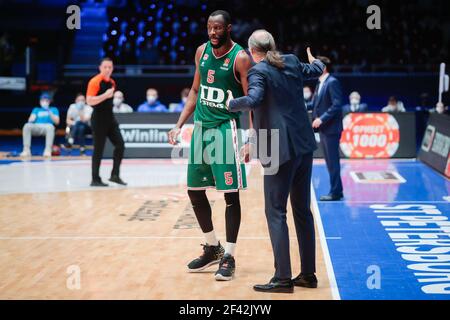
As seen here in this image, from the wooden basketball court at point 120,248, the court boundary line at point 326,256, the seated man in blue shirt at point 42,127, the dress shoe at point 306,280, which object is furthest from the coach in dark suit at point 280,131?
the seated man in blue shirt at point 42,127

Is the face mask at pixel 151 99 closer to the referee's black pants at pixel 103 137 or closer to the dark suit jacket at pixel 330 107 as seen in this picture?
the referee's black pants at pixel 103 137

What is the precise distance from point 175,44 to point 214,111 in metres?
19.5

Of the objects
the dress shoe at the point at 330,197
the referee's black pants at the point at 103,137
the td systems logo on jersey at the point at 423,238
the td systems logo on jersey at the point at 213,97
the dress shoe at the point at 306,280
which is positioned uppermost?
the td systems logo on jersey at the point at 213,97

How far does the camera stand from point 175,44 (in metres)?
26.0

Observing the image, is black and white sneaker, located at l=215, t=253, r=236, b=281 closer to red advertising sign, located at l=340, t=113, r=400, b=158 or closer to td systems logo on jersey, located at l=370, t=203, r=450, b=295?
td systems logo on jersey, located at l=370, t=203, r=450, b=295

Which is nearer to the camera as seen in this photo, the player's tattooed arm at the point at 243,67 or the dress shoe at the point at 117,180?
the player's tattooed arm at the point at 243,67

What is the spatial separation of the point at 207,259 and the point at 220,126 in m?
1.23

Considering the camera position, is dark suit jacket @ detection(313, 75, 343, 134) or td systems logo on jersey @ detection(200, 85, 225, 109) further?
dark suit jacket @ detection(313, 75, 343, 134)

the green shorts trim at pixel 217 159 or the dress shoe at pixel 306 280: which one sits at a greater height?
the green shorts trim at pixel 217 159

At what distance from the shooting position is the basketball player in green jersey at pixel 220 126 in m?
6.73

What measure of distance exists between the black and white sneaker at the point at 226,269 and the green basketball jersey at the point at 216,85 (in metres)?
1.16

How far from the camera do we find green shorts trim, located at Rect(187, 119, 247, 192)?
6.79 m

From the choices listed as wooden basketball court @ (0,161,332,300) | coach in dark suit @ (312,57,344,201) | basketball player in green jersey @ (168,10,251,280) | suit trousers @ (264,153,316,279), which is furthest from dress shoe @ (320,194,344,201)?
suit trousers @ (264,153,316,279)

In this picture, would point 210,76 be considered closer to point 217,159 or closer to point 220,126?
point 220,126
